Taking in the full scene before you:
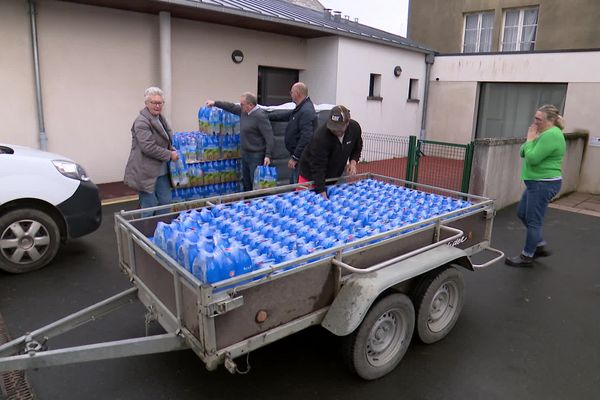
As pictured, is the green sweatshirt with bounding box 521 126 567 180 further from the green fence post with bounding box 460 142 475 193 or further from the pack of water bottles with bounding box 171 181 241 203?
the pack of water bottles with bounding box 171 181 241 203

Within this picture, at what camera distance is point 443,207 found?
4.10 meters

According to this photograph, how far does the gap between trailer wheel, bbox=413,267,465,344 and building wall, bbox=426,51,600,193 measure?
28.1 feet

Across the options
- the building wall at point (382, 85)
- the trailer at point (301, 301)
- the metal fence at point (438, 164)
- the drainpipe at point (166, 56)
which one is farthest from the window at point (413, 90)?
the trailer at point (301, 301)

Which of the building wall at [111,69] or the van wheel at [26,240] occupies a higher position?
the building wall at [111,69]

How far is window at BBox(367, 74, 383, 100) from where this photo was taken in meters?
13.4

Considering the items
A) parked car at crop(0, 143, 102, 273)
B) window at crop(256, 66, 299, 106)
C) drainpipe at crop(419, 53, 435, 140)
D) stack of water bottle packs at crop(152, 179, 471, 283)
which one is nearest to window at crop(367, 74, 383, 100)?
window at crop(256, 66, 299, 106)

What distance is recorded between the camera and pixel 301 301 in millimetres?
2781

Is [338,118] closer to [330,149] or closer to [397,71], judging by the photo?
[330,149]

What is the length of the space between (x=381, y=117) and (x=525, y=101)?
4256 mm

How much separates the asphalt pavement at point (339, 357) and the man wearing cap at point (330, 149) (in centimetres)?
157

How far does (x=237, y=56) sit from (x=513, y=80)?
27.2ft

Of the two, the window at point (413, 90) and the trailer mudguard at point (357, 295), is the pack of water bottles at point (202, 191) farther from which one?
the window at point (413, 90)

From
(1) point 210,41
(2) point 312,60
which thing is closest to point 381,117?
(2) point 312,60

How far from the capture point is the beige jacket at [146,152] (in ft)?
17.1
